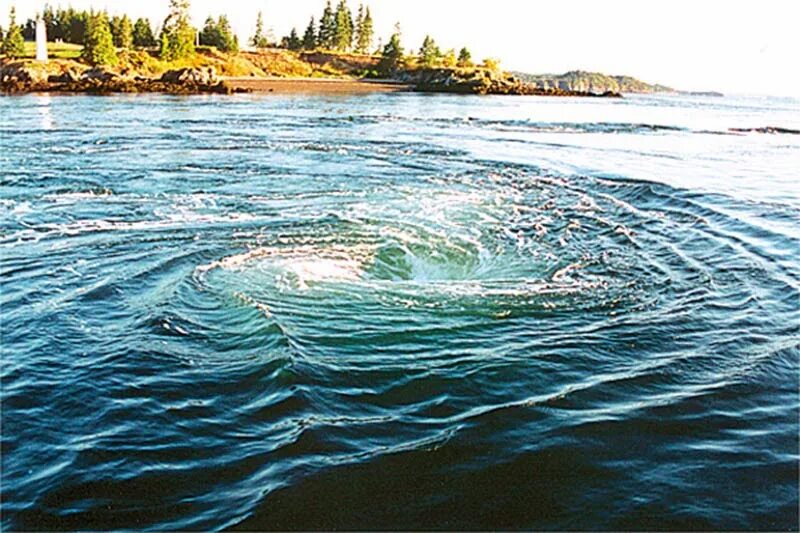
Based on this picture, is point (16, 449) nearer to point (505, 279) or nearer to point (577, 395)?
point (577, 395)

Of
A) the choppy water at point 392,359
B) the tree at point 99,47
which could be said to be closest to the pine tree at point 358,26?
the tree at point 99,47

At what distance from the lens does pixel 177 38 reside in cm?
11562

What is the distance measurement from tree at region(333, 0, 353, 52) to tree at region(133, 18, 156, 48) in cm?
4382

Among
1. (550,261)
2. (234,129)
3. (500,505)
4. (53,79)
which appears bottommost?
(500,505)

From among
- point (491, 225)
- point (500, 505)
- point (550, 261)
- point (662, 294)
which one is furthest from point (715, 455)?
point (491, 225)

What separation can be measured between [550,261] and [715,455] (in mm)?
7018

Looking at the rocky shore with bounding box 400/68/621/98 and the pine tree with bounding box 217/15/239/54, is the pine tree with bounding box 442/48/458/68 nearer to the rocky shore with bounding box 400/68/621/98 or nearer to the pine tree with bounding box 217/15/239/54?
the rocky shore with bounding box 400/68/621/98

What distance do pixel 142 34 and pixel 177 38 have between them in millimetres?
19709

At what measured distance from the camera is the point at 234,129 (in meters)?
38.3

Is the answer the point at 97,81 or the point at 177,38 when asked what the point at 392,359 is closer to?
the point at 97,81

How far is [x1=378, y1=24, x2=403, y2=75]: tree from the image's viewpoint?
472ft

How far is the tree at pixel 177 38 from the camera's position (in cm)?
11325

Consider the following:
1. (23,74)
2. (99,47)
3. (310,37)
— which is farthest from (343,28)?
(23,74)

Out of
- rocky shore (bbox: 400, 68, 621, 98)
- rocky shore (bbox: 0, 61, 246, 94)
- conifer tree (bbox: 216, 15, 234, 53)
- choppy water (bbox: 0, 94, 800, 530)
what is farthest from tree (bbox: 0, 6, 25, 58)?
choppy water (bbox: 0, 94, 800, 530)
